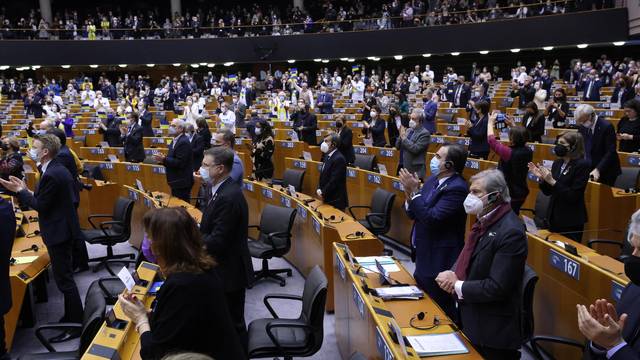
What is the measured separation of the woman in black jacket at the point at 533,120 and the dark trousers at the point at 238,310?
550cm

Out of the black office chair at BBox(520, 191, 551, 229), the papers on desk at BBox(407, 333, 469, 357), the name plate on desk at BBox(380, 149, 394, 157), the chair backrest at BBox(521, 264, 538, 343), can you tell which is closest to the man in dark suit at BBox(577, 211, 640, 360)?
the papers on desk at BBox(407, 333, 469, 357)

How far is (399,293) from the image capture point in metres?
4.10

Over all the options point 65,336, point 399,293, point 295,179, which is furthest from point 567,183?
point 65,336

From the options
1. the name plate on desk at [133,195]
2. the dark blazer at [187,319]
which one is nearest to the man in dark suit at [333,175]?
the name plate on desk at [133,195]

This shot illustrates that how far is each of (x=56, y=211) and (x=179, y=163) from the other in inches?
133

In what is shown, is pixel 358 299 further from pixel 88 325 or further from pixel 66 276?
pixel 66 276

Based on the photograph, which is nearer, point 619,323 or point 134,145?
point 619,323

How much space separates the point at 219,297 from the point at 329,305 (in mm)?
3197

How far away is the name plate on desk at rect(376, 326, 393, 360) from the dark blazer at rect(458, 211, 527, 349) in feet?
1.92

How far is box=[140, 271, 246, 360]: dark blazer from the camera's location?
8.99 feet

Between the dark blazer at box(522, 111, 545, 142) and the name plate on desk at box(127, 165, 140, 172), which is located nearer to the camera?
the dark blazer at box(522, 111, 545, 142)

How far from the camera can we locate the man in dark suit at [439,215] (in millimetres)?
4355

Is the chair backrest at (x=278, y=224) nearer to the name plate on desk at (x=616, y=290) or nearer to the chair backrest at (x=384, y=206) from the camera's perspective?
the chair backrest at (x=384, y=206)

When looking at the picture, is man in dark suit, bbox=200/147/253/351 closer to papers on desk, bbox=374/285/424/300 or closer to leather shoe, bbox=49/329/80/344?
papers on desk, bbox=374/285/424/300
